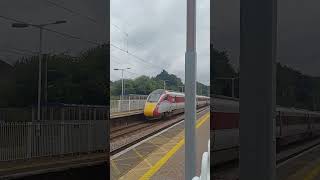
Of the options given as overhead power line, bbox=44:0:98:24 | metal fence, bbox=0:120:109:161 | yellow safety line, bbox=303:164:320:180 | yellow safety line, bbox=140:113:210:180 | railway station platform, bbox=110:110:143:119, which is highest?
overhead power line, bbox=44:0:98:24

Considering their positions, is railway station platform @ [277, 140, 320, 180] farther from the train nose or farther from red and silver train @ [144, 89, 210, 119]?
the train nose

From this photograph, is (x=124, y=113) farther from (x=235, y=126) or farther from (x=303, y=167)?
(x=303, y=167)

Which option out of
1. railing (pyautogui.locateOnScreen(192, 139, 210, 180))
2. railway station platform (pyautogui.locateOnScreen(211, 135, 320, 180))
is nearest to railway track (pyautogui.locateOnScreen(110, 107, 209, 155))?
railing (pyautogui.locateOnScreen(192, 139, 210, 180))

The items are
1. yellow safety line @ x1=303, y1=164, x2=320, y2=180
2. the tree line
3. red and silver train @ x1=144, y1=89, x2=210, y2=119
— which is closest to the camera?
yellow safety line @ x1=303, y1=164, x2=320, y2=180

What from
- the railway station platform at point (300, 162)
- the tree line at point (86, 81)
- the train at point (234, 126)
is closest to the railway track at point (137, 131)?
the train at point (234, 126)

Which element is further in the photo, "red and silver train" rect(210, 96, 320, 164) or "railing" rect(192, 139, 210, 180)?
"railing" rect(192, 139, 210, 180)

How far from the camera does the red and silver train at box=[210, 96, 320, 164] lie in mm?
3049

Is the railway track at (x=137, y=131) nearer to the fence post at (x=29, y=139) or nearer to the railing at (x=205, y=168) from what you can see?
the railing at (x=205, y=168)

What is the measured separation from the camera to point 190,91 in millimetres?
4434

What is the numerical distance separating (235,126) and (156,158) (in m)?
14.5

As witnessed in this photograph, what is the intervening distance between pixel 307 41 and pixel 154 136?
59.2ft

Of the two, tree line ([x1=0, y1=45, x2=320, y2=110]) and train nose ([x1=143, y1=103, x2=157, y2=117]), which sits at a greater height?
tree line ([x1=0, y1=45, x2=320, y2=110])

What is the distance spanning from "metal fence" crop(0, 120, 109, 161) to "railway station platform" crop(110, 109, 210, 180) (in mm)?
6748

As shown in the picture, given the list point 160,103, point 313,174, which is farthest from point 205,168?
point 160,103
